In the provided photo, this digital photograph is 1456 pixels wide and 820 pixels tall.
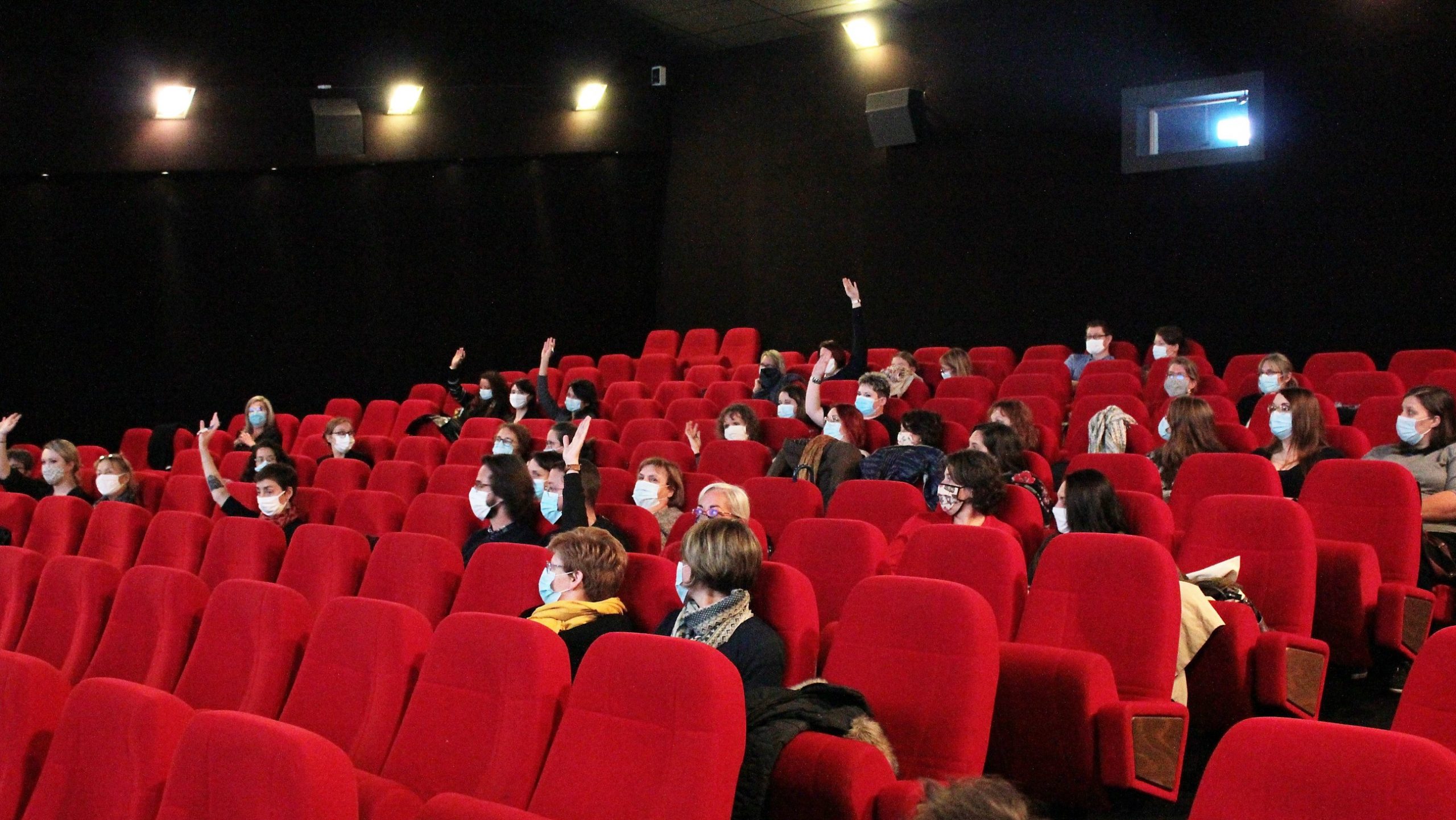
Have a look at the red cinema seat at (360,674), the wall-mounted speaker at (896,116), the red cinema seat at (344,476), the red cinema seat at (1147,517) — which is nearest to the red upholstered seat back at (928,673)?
the red cinema seat at (360,674)

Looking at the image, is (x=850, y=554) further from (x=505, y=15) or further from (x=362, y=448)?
(x=505, y=15)

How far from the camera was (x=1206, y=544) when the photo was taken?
10.7 feet

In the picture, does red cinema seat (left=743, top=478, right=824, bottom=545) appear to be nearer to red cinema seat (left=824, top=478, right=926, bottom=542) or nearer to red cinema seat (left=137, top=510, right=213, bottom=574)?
red cinema seat (left=824, top=478, right=926, bottom=542)

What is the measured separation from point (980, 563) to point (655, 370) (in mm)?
5632

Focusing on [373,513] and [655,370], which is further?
[655,370]

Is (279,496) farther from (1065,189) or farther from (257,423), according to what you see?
(1065,189)

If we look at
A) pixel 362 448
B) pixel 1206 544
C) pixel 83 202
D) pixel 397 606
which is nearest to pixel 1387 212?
pixel 1206 544

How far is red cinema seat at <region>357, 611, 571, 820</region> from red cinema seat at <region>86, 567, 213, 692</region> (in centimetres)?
111

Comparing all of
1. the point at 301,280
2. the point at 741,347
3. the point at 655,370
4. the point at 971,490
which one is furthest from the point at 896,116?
the point at 971,490

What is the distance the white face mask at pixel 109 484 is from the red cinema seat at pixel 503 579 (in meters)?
2.91

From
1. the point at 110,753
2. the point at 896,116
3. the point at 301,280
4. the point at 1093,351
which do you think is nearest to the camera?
the point at 110,753

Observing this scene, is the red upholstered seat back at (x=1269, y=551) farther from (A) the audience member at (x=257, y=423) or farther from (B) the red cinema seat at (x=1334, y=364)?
(A) the audience member at (x=257, y=423)

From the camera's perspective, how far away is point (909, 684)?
230 centimetres

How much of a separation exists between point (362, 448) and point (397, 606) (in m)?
4.17
